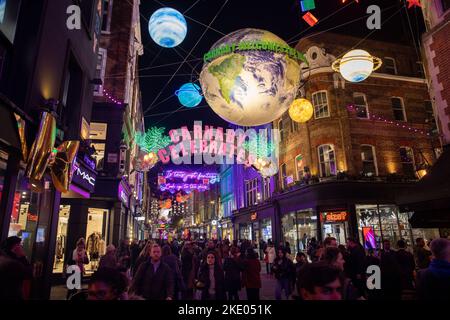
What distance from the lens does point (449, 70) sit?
35.3ft

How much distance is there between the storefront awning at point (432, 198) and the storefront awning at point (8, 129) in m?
10.7

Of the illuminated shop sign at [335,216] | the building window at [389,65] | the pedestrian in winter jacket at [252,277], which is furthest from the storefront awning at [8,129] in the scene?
the building window at [389,65]

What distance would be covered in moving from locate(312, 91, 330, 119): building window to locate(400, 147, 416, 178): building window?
619cm

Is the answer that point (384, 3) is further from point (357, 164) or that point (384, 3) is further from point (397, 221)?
point (397, 221)

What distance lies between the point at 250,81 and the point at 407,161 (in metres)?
19.6

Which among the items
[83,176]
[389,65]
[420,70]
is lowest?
[83,176]

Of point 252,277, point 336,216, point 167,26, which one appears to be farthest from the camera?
point 336,216

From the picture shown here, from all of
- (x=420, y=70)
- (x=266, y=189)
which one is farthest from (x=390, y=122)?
(x=266, y=189)

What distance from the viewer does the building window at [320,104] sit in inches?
823

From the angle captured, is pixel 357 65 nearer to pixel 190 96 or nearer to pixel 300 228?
pixel 190 96

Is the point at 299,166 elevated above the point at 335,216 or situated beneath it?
elevated above

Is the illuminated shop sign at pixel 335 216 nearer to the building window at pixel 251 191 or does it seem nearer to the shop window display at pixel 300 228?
the shop window display at pixel 300 228

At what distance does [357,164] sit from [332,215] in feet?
12.8

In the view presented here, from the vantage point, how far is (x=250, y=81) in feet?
19.0
